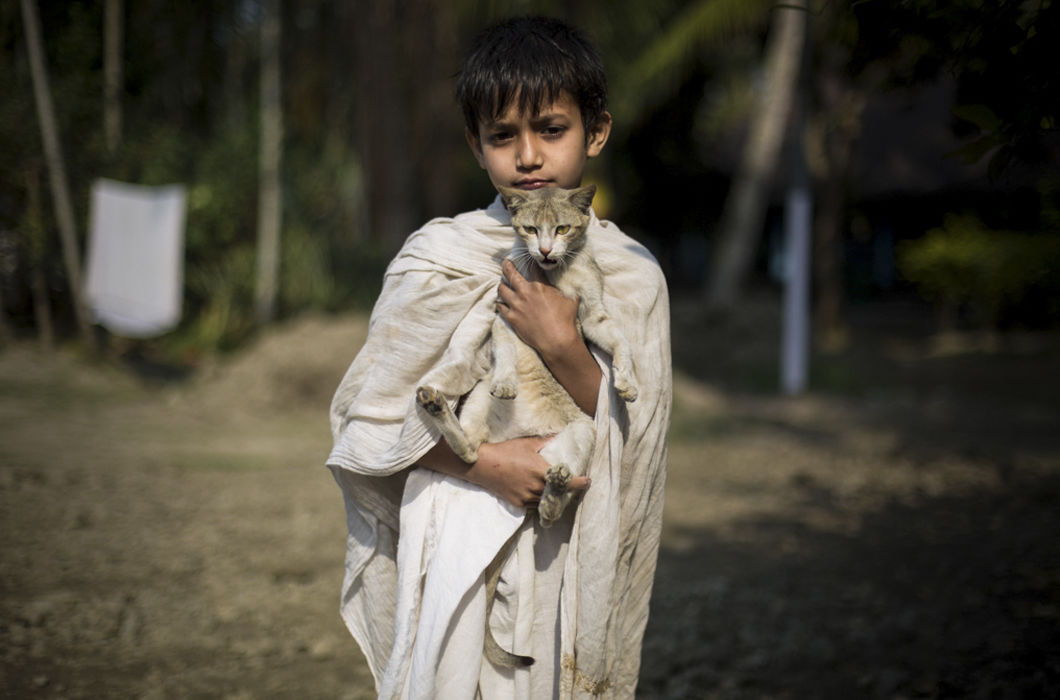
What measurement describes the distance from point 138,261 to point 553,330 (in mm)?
7686

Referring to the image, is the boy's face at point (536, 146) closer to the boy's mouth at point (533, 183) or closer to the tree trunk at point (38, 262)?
the boy's mouth at point (533, 183)

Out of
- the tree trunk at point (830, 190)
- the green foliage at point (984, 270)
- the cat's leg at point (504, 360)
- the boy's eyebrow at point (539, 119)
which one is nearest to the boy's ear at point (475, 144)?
the boy's eyebrow at point (539, 119)

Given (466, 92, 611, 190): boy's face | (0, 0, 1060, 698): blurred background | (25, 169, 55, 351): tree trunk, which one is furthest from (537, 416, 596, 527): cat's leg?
(25, 169, 55, 351): tree trunk

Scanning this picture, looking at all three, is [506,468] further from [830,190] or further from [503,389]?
[830,190]

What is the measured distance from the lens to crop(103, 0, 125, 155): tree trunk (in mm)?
9328

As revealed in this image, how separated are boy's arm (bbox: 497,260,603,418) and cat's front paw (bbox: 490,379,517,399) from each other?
125mm

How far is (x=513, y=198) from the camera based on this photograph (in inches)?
78.6

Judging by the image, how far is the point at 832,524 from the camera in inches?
220

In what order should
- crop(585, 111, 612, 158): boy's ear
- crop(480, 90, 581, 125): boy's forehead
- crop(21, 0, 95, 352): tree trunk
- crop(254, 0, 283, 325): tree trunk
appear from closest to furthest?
crop(480, 90, 581, 125): boy's forehead, crop(585, 111, 612, 158): boy's ear, crop(21, 0, 95, 352): tree trunk, crop(254, 0, 283, 325): tree trunk

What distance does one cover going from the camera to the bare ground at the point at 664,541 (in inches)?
136

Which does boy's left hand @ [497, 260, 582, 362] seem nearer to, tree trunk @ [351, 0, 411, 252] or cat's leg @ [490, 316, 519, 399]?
cat's leg @ [490, 316, 519, 399]

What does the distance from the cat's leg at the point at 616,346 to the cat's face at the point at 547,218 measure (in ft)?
0.61

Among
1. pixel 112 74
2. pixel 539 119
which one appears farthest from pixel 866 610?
pixel 112 74

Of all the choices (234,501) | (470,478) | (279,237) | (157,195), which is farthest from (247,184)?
(470,478)
